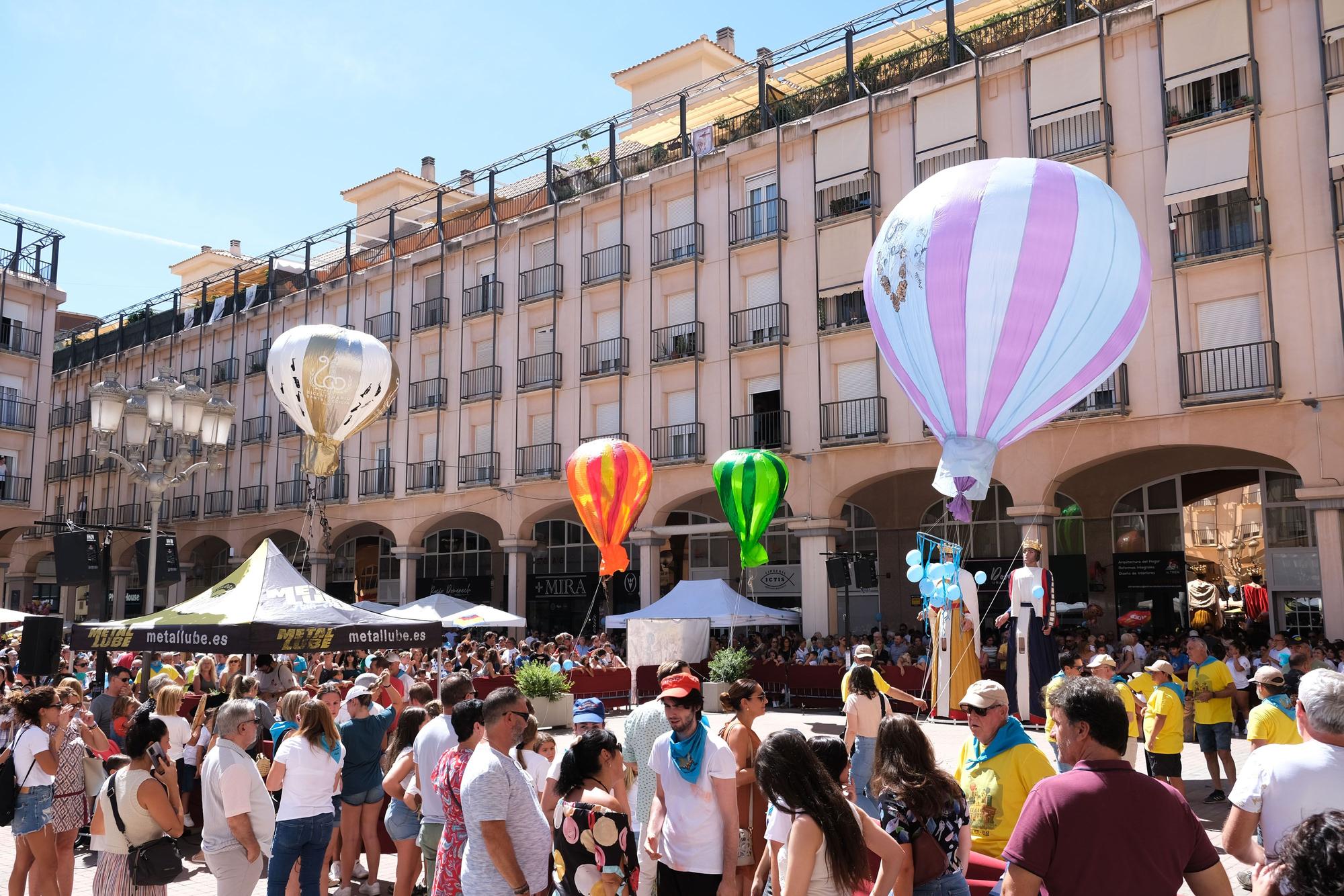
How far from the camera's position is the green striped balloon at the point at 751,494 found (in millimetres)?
20578

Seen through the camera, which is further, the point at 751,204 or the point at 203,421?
the point at 751,204

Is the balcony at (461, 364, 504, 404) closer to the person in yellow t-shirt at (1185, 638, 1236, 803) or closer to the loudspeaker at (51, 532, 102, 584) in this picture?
the loudspeaker at (51, 532, 102, 584)

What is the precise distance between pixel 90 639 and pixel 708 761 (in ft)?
26.5

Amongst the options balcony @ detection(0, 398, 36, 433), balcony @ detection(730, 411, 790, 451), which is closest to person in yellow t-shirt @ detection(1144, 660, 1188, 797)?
balcony @ detection(730, 411, 790, 451)

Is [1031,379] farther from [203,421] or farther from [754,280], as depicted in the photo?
[754,280]

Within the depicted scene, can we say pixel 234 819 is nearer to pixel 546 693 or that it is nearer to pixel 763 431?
pixel 546 693

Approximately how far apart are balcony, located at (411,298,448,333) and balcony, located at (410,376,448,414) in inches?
66.7

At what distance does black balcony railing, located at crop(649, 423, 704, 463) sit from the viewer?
27.7m

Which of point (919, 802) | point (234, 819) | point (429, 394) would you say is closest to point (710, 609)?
point (429, 394)

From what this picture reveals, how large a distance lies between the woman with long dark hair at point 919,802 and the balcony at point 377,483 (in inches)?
1250

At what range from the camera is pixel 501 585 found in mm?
35938

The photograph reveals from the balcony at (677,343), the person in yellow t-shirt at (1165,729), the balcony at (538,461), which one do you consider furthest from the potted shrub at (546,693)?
the balcony at (538,461)

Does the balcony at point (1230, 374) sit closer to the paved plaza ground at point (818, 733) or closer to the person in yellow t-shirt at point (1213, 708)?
the paved plaza ground at point (818, 733)

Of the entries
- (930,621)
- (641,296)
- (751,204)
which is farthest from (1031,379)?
(641,296)
